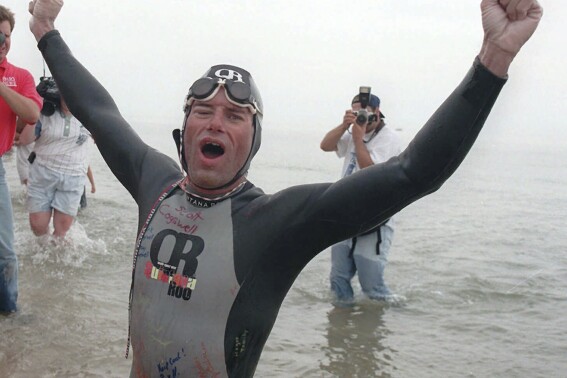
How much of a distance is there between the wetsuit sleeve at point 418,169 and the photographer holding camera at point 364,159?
4.02m

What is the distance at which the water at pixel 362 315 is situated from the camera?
5.09m

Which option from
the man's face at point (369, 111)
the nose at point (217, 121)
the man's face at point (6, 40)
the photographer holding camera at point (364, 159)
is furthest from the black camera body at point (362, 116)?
the nose at point (217, 121)

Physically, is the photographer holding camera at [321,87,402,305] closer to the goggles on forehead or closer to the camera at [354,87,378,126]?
the camera at [354,87,378,126]

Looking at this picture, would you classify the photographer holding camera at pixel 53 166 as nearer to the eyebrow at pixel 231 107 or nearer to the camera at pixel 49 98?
the camera at pixel 49 98

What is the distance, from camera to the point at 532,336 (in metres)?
6.50

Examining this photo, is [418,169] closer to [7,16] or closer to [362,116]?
[7,16]

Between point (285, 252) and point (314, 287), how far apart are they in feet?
18.2

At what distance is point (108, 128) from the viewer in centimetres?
282

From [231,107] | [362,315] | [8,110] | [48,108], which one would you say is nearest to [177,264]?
[231,107]

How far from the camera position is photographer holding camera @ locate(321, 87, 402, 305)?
6.29 metres

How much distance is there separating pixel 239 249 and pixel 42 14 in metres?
1.58
